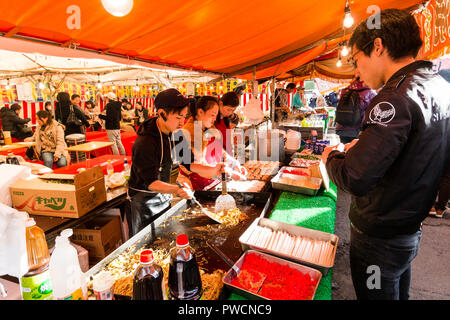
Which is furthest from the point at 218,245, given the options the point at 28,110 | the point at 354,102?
the point at 28,110

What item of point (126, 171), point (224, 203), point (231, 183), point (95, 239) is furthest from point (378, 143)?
point (126, 171)

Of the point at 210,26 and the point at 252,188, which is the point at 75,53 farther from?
the point at 252,188

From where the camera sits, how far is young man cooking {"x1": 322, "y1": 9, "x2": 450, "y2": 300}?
→ 1055 millimetres

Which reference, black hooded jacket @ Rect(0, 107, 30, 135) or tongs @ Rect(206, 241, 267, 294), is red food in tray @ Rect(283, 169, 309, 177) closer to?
tongs @ Rect(206, 241, 267, 294)

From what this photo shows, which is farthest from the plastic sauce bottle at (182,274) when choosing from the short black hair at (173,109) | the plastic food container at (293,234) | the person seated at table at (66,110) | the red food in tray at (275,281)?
the person seated at table at (66,110)

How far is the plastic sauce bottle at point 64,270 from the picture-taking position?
2.86 feet

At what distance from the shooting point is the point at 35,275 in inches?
33.6

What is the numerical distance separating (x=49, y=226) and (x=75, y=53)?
1.45 metres

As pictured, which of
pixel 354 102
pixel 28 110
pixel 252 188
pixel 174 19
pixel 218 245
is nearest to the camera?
pixel 218 245

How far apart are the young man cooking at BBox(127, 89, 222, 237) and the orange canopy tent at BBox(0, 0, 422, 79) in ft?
1.74

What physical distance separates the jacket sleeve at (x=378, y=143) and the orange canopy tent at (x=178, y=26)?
1.32 m

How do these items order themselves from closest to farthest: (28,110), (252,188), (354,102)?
(252,188), (354,102), (28,110)

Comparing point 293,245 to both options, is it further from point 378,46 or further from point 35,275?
point 35,275

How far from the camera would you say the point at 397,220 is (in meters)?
1.18
